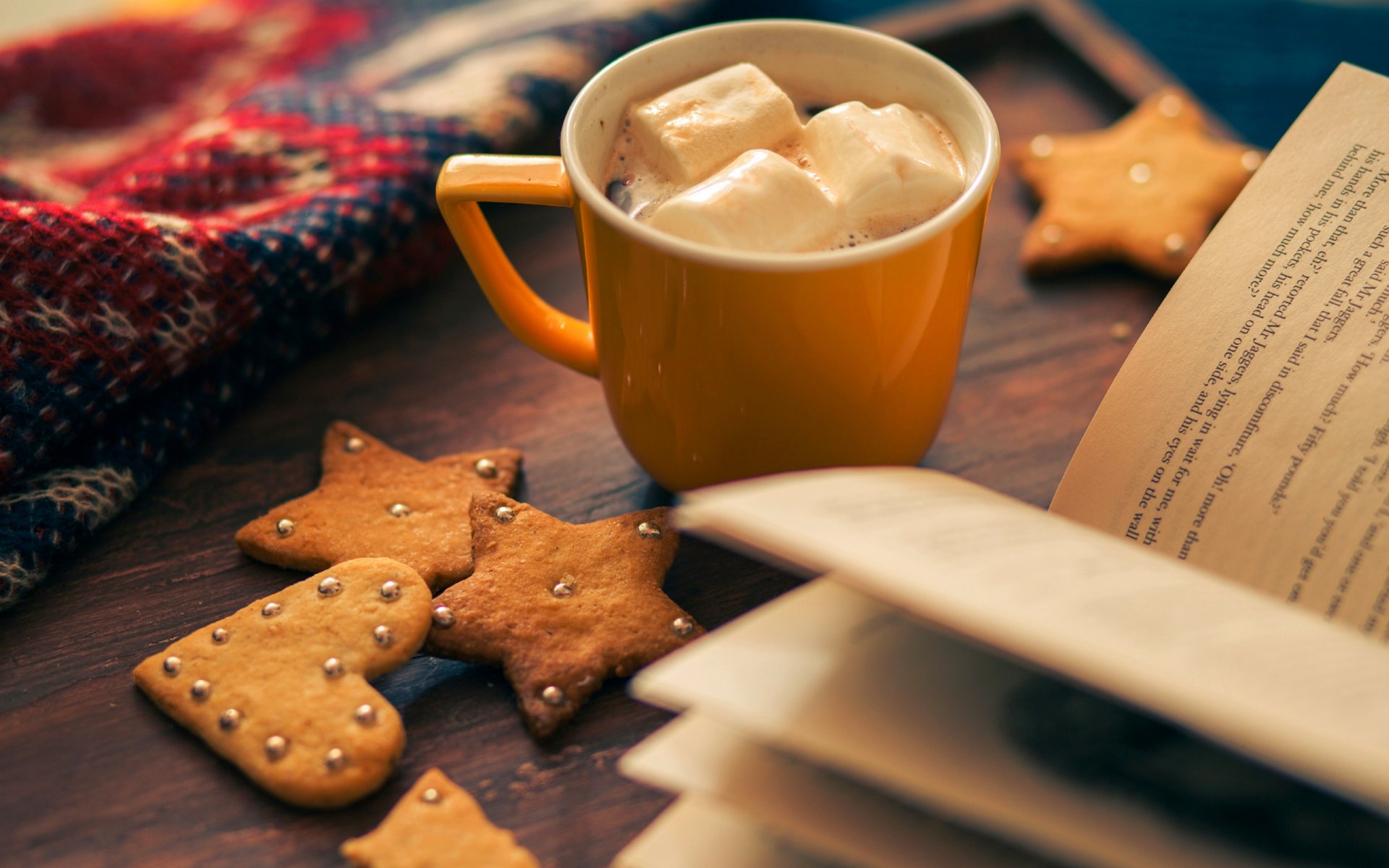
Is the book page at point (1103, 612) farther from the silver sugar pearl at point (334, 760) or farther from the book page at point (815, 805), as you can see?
the silver sugar pearl at point (334, 760)

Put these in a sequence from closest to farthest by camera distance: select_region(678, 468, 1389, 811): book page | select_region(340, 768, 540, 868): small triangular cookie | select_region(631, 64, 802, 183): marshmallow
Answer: select_region(678, 468, 1389, 811): book page → select_region(340, 768, 540, 868): small triangular cookie → select_region(631, 64, 802, 183): marshmallow

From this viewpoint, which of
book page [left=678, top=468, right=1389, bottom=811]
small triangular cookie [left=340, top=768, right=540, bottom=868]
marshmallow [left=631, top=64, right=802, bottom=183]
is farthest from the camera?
marshmallow [left=631, top=64, right=802, bottom=183]


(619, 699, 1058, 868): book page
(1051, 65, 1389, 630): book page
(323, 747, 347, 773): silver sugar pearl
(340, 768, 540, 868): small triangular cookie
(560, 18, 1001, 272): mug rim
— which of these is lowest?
(340, 768, 540, 868): small triangular cookie

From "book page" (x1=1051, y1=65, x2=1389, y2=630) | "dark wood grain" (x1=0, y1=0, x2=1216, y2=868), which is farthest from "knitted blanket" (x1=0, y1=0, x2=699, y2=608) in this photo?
"book page" (x1=1051, y1=65, x2=1389, y2=630)

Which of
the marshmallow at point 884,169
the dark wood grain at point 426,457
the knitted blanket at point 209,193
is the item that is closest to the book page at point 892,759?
the dark wood grain at point 426,457

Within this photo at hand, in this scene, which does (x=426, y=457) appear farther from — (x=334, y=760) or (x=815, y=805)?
(x=815, y=805)

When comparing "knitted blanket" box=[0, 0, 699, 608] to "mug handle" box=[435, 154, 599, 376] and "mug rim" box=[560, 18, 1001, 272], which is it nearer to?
"mug handle" box=[435, 154, 599, 376]

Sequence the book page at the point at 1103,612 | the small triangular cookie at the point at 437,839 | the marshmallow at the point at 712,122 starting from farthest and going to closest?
the marshmallow at the point at 712,122, the small triangular cookie at the point at 437,839, the book page at the point at 1103,612
